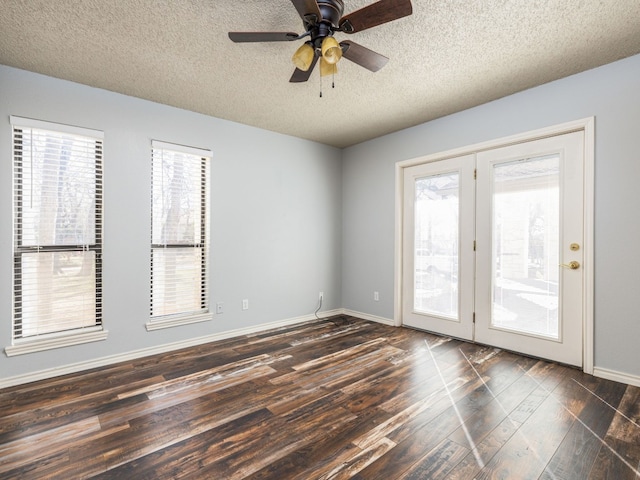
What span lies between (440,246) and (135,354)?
3.54 meters

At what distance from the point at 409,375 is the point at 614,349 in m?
1.68

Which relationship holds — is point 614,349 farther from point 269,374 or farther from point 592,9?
point 269,374

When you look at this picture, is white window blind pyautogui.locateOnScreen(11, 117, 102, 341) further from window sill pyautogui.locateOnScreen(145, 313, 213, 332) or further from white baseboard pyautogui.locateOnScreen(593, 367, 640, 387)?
white baseboard pyautogui.locateOnScreen(593, 367, 640, 387)

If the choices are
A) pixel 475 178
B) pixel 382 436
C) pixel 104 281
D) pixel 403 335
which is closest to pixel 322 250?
pixel 403 335

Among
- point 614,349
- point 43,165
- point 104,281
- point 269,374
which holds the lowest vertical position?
point 269,374

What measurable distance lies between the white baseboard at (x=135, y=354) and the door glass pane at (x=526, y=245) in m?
2.59

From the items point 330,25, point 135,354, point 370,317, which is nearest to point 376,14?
point 330,25

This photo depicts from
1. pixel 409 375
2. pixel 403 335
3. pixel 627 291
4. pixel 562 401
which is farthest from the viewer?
pixel 403 335

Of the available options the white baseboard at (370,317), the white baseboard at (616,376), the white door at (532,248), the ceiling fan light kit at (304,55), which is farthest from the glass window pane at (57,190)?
the white baseboard at (616,376)

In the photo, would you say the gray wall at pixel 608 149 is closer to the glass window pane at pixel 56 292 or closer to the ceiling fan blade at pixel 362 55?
the ceiling fan blade at pixel 362 55

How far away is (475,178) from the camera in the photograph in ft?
11.8

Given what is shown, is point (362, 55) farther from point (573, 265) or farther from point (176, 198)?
point (573, 265)

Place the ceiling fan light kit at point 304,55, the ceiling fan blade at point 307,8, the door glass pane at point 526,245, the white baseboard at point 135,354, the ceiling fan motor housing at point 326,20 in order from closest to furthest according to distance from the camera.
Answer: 1. the ceiling fan blade at point 307,8
2. the ceiling fan motor housing at point 326,20
3. the ceiling fan light kit at point 304,55
4. the white baseboard at point 135,354
5. the door glass pane at point 526,245

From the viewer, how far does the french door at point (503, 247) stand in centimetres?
295
